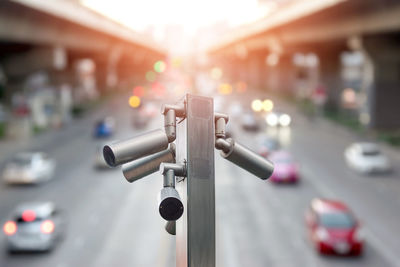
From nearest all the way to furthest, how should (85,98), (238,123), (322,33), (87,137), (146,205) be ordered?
1. (146,205)
2. (322,33)
3. (87,137)
4. (238,123)
5. (85,98)

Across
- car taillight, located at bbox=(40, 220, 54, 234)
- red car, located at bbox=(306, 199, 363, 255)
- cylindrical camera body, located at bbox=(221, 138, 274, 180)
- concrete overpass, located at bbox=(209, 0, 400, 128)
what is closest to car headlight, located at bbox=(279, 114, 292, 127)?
concrete overpass, located at bbox=(209, 0, 400, 128)

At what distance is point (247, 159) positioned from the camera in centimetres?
579

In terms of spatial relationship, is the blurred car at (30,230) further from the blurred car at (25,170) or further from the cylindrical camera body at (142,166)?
the cylindrical camera body at (142,166)

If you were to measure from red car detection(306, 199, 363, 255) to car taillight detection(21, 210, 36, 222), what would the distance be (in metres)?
9.61

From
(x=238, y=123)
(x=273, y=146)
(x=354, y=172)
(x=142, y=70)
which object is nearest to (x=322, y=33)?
(x=273, y=146)

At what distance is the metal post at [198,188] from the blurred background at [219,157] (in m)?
9.83

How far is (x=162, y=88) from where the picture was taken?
3225 centimetres

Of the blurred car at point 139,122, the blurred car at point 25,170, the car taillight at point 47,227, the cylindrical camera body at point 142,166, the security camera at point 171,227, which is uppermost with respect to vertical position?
the cylindrical camera body at point 142,166

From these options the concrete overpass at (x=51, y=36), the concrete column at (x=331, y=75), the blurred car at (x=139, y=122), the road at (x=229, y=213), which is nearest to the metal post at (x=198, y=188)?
the road at (x=229, y=213)

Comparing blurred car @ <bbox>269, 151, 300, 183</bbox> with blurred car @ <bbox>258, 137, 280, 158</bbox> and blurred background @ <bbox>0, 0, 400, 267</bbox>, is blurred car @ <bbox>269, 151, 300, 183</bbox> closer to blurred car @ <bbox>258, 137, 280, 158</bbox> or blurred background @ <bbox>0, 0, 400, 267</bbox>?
blurred background @ <bbox>0, 0, 400, 267</bbox>

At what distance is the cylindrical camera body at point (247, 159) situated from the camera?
568 cm

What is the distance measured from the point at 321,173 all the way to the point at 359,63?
9098cm

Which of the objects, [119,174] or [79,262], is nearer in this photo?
[79,262]

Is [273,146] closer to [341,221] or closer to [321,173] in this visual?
[321,173]
